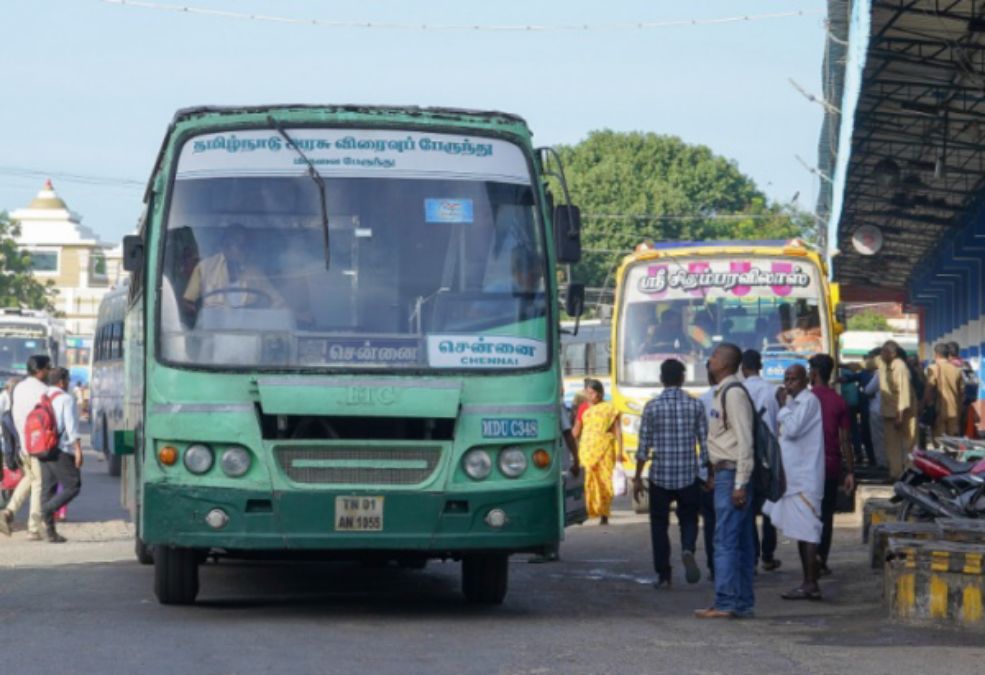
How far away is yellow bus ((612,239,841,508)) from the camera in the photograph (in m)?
21.0

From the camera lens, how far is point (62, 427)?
19.4 m

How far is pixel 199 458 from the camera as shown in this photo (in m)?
11.0

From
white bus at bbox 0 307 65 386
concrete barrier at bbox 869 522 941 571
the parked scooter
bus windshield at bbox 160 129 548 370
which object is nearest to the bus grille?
bus windshield at bbox 160 129 548 370

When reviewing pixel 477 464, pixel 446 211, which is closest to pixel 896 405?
pixel 446 211

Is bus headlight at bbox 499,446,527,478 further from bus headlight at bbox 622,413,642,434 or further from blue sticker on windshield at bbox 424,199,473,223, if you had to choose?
bus headlight at bbox 622,413,642,434

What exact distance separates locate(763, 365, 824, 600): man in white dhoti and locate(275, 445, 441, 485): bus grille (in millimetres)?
2919

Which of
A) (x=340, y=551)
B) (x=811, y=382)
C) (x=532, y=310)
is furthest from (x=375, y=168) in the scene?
(x=811, y=382)

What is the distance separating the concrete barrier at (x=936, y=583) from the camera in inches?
452

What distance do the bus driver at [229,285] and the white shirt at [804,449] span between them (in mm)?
3731

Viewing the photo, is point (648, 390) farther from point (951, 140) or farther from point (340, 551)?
point (340, 551)

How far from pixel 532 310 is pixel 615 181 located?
66981 mm

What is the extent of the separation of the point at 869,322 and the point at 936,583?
90.9 m

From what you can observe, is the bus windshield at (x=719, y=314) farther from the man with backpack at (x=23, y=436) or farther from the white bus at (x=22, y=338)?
the white bus at (x=22, y=338)

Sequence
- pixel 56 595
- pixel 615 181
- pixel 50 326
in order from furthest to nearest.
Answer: pixel 615 181 → pixel 50 326 → pixel 56 595
